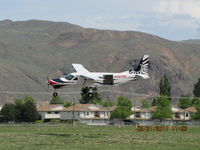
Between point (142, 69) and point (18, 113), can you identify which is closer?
point (142, 69)

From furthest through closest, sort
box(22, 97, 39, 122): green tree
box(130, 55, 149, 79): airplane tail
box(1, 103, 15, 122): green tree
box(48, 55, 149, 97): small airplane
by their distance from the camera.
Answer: box(22, 97, 39, 122): green tree
box(1, 103, 15, 122): green tree
box(130, 55, 149, 79): airplane tail
box(48, 55, 149, 97): small airplane

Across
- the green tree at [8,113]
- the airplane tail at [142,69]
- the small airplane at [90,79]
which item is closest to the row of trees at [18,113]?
the green tree at [8,113]

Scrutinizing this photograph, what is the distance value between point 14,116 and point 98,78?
115896mm

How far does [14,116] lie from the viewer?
192750 millimetres

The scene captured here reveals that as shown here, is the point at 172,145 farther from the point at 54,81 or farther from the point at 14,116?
the point at 14,116

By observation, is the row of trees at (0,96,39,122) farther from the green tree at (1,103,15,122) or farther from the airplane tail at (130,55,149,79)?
the airplane tail at (130,55,149,79)

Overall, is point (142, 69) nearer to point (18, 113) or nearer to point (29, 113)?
point (29, 113)

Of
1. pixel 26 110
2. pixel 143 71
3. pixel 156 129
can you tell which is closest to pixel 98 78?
pixel 143 71

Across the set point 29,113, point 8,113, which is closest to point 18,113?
point 8,113

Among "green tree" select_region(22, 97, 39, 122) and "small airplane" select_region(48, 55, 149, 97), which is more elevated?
"green tree" select_region(22, 97, 39, 122)

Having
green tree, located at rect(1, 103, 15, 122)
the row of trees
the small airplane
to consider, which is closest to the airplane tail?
the small airplane

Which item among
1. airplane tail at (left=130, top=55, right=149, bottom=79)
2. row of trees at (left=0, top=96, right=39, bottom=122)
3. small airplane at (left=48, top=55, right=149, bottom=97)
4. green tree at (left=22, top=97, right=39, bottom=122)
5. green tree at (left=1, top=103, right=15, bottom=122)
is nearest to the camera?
small airplane at (left=48, top=55, right=149, bottom=97)

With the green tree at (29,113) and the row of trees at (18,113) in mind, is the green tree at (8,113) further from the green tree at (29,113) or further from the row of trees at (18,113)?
the green tree at (29,113)

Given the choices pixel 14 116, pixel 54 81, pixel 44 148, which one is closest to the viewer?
pixel 44 148
